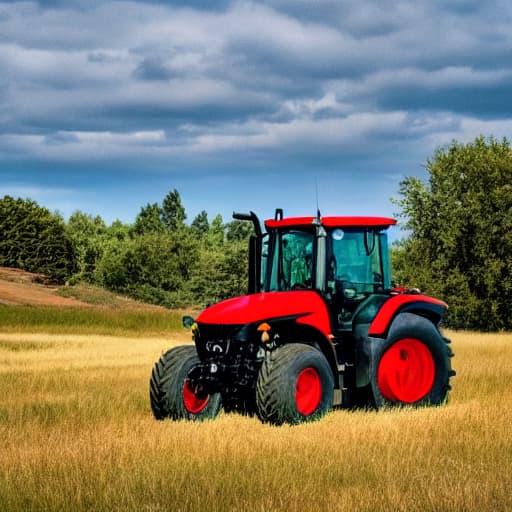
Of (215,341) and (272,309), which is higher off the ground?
(272,309)

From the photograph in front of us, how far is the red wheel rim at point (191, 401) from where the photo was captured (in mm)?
11500

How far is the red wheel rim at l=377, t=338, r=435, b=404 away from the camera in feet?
38.6

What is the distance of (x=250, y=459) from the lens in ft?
27.5

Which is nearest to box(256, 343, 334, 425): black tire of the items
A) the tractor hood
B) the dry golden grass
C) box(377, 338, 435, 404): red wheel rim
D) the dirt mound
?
the dry golden grass

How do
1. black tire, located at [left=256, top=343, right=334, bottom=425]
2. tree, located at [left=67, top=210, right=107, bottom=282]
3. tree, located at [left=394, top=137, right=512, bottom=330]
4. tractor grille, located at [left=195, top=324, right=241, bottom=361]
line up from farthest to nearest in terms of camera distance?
1. tree, located at [left=67, top=210, right=107, bottom=282]
2. tree, located at [left=394, top=137, right=512, bottom=330]
3. tractor grille, located at [left=195, top=324, right=241, bottom=361]
4. black tire, located at [left=256, top=343, right=334, bottom=425]

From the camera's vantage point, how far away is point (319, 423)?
1034cm

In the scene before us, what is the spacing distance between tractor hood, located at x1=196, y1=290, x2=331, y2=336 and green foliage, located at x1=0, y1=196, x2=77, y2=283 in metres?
73.0

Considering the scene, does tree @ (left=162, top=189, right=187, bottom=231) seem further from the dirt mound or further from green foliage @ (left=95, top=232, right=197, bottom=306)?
the dirt mound

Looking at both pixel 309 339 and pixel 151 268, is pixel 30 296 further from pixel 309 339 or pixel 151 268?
pixel 309 339

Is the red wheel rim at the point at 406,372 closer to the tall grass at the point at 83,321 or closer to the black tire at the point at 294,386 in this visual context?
the black tire at the point at 294,386

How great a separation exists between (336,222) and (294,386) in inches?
94.7

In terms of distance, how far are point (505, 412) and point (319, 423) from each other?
9.32ft

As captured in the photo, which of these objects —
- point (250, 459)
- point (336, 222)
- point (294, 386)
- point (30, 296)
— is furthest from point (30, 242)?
point (250, 459)

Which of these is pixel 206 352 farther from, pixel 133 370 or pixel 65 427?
pixel 133 370
